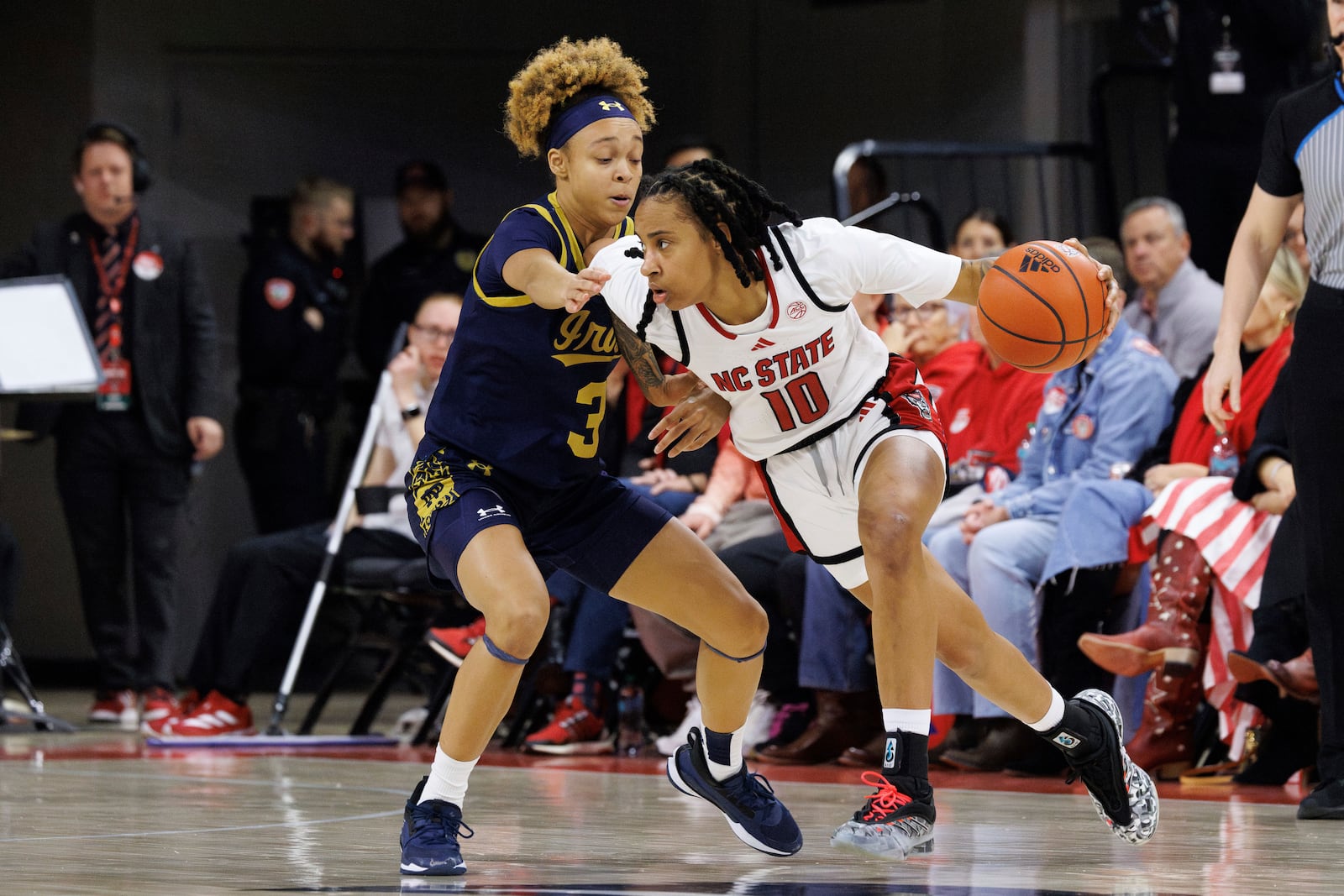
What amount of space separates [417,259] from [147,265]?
5.29ft

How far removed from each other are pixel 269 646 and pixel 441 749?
3.77 m

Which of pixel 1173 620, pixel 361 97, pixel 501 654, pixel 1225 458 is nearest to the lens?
pixel 501 654

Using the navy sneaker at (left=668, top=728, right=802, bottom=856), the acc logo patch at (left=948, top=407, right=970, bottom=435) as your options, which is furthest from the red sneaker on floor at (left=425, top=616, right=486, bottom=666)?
the navy sneaker at (left=668, top=728, right=802, bottom=856)

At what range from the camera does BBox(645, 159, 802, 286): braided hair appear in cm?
341

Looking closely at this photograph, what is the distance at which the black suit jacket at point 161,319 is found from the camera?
296 inches

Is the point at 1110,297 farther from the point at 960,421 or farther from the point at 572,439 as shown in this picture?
the point at 960,421

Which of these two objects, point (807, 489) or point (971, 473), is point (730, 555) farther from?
point (807, 489)

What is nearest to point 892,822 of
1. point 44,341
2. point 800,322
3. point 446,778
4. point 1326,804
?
point 446,778

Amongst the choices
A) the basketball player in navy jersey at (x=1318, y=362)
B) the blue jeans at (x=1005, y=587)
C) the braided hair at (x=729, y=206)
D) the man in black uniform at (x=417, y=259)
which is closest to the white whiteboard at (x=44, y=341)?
the man in black uniform at (x=417, y=259)

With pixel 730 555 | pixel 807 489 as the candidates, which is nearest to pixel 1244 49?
pixel 730 555

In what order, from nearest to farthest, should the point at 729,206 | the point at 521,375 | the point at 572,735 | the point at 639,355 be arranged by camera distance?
the point at 729,206, the point at 521,375, the point at 639,355, the point at 572,735

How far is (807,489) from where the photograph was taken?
3.62m

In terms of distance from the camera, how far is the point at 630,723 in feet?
20.6

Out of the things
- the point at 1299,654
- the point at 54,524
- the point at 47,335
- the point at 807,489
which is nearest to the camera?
the point at 807,489
